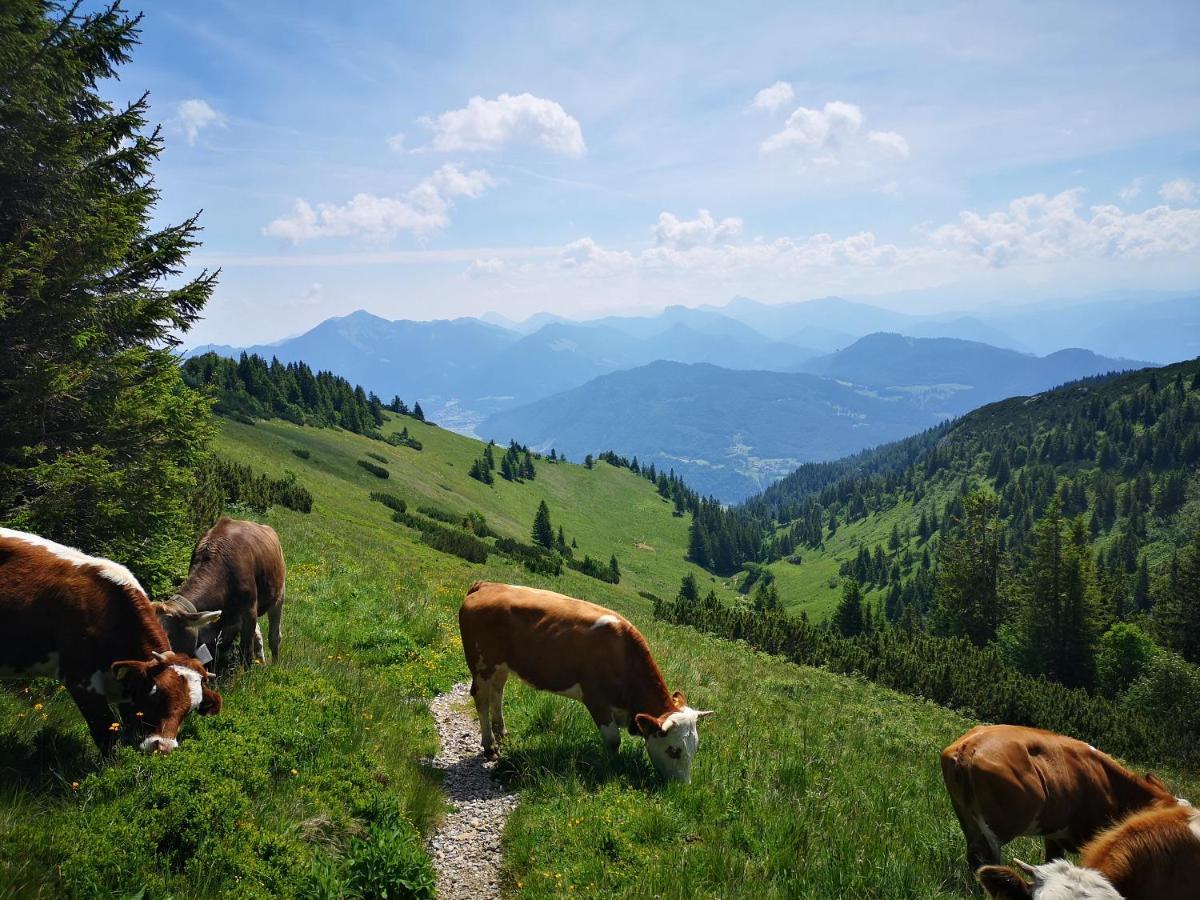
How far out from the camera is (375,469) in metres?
76.0

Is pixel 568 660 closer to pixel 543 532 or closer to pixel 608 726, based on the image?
pixel 608 726

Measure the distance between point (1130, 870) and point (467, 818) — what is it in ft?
20.7

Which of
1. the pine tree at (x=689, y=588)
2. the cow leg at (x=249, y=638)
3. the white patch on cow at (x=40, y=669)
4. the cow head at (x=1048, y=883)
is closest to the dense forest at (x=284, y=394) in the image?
the pine tree at (x=689, y=588)

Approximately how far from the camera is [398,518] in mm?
50781

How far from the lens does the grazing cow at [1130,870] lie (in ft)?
14.3

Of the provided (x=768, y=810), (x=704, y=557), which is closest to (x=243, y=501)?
(x=768, y=810)

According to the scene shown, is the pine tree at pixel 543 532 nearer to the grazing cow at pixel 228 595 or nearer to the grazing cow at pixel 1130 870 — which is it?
the grazing cow at pixel 228 595

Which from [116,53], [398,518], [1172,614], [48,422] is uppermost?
[116,53]

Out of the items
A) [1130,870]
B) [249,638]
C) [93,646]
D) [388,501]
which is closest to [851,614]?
[388,501]

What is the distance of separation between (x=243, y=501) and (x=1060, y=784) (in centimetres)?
3117

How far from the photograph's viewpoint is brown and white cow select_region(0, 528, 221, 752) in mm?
6121

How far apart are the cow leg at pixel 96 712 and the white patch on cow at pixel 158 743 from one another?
2.10 ft

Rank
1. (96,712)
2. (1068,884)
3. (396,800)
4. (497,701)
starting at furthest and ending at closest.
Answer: (497,701) → (396,800) → (96,712) → (1068,884)

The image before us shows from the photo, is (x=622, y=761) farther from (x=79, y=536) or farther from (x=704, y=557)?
(x=704, y=557)
